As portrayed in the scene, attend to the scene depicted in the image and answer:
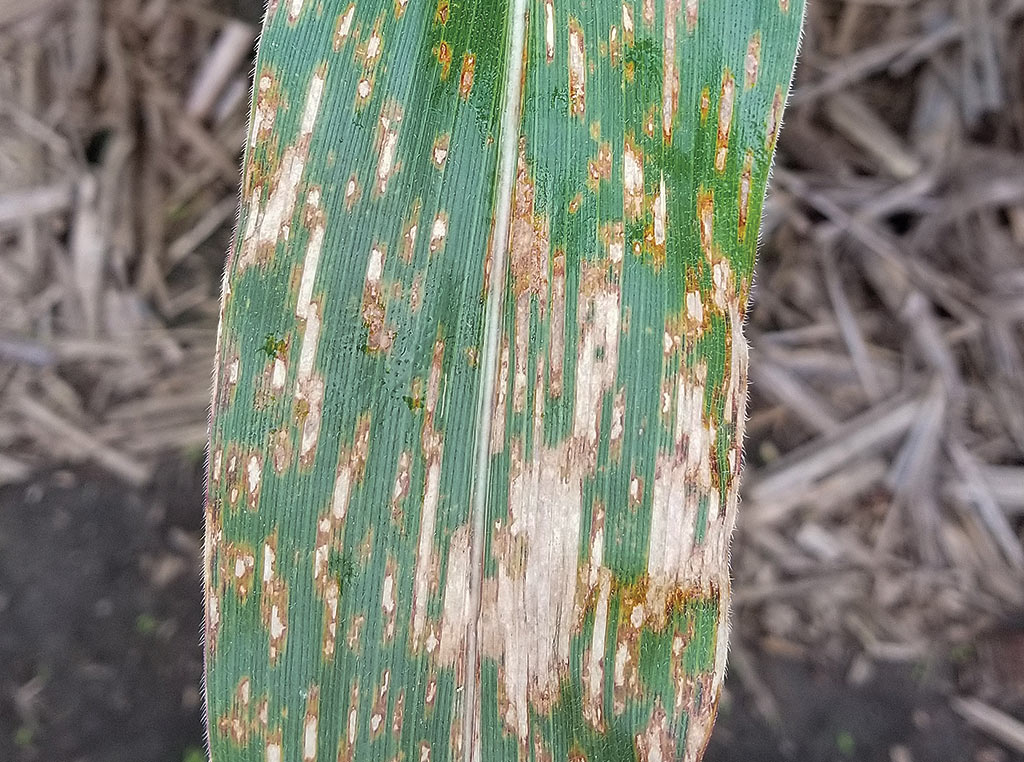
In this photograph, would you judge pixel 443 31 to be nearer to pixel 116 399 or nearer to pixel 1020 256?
pixel 116 399

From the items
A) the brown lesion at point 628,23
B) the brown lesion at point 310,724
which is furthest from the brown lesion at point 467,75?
the brown lesion at point 310,724

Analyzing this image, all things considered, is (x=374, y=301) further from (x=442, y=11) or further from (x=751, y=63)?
(x=751, y=63)

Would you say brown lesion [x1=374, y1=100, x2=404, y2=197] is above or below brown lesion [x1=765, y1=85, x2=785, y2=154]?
below

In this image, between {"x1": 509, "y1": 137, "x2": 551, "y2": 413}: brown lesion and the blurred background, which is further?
the blurred background

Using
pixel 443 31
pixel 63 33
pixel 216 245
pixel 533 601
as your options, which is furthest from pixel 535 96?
pixel 63 33

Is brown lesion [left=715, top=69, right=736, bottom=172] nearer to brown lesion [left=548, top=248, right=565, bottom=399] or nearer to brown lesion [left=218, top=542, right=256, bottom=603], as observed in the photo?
brown lesion [left=548, top=248, right=565, bottom=399]

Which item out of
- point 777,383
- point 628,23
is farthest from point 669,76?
point 777,383

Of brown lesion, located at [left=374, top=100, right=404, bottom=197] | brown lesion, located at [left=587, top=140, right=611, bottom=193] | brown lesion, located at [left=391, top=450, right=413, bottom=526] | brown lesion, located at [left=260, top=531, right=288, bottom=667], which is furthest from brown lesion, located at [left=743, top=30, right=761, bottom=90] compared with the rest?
brown lesion, located at [left=260, top=531, right=288, bottom=667]
